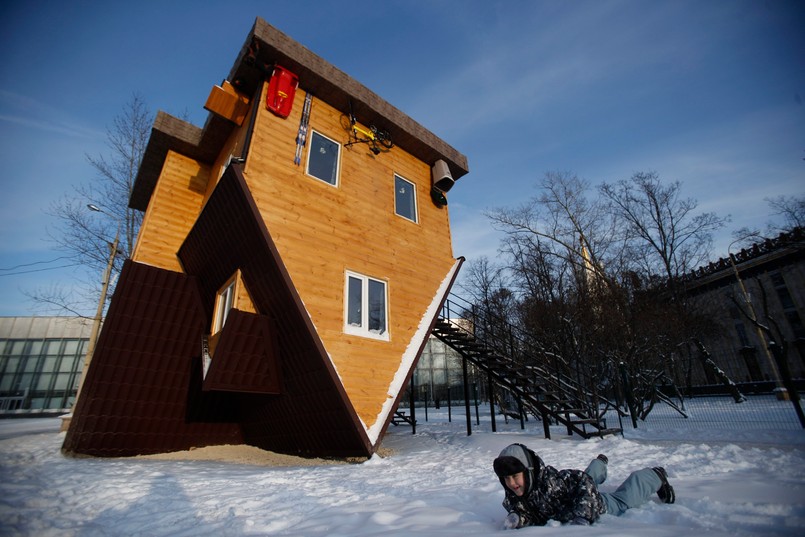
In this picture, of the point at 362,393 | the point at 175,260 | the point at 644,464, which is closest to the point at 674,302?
the point at 644,464

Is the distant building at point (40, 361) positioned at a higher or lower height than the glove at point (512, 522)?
higher

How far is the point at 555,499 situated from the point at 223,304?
8.41m

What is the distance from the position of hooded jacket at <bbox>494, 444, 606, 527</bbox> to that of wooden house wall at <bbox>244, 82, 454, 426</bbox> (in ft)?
15.2

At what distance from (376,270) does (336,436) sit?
3.89m

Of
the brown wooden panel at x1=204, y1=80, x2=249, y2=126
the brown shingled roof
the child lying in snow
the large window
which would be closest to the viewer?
the child lying in snow

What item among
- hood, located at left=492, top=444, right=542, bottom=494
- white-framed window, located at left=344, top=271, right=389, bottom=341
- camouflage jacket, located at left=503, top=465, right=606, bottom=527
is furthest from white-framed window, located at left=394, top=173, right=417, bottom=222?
camouflage jacket, located at left=503, top=465, right=606, bottom=527

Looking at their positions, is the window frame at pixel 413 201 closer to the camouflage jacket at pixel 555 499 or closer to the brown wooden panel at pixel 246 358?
the brown wooden panel at pixel 246 358

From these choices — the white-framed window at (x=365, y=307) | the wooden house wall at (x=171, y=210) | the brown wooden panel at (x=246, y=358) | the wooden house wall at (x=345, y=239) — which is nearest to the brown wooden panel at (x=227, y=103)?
the wooden house wall at (x=345, y=239)

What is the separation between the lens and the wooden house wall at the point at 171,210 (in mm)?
10008

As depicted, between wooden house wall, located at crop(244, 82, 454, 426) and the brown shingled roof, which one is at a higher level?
the brown shingled roof

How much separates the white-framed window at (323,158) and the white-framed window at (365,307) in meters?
2.69

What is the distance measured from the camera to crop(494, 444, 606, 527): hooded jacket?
9.55 feet

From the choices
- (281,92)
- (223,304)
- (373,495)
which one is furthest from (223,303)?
(373,495)

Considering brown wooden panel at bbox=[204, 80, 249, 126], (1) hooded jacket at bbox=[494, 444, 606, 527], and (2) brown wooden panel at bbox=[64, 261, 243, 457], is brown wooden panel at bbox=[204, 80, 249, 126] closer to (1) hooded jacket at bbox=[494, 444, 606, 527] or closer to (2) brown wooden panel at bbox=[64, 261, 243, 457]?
(2) brown wooden panel at bbox=[64, 261, 243, 457]
